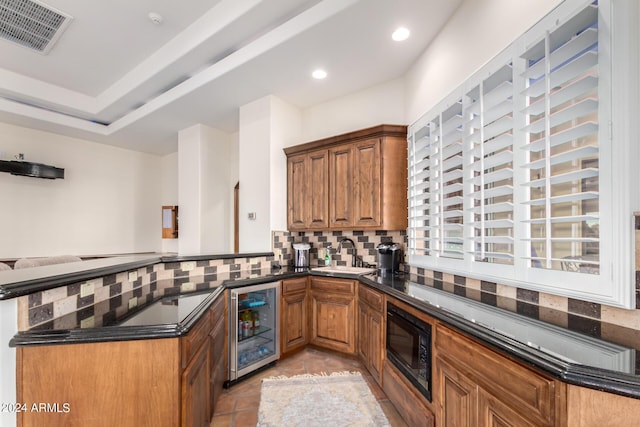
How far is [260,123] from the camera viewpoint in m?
3.75

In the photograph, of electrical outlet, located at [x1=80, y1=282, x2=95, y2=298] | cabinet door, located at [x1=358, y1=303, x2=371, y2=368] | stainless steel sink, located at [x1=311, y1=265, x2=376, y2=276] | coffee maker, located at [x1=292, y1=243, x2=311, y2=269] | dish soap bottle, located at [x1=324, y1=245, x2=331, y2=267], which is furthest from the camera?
dish soap bottle, located at [x1=324, y1=245, x2=331, y2=267]

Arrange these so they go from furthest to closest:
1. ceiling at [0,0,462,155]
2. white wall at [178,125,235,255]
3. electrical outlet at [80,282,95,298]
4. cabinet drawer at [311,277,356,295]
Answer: white wall at [178,125,235,255], cabinet drawer at [311,277,356,295], ceiling at [0,0,462,155], electrical outlet at [80,282,95,298]

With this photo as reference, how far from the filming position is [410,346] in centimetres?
185

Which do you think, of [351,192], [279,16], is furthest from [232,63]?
[351,192]

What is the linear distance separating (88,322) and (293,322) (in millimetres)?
1944

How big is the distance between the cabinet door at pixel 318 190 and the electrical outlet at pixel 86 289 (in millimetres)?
2198

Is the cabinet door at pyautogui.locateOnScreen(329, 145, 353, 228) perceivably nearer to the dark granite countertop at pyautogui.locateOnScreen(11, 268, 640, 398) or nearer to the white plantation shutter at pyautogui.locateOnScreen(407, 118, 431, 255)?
the white plantation shutter at pyautogui.locateOnScreen(407, 118, 431, 255)

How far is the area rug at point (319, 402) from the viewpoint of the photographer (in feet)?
6.64

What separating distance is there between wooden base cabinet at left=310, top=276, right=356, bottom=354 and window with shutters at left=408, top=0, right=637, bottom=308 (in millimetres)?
968

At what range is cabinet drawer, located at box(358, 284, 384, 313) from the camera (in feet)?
7.69

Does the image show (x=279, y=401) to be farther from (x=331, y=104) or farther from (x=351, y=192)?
(x=331, y=104)

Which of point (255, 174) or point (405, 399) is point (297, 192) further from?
point (405, 399)

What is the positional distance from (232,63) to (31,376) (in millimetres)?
2875

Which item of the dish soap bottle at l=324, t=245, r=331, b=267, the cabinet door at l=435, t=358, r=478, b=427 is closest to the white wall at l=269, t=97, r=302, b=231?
the dish soap bottle at l=324, t=245, r=331, b=267
